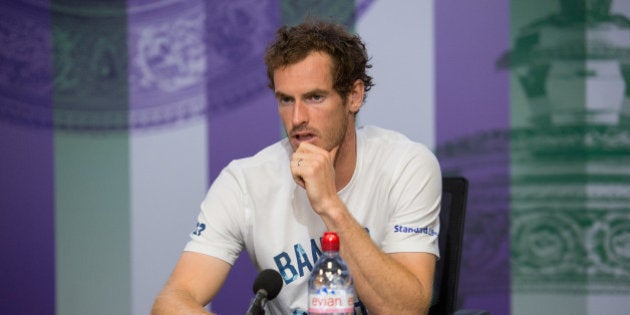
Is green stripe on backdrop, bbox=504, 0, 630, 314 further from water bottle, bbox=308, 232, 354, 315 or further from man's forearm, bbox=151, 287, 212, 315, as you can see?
man's forearm, bbox=151, 287, 212, 315

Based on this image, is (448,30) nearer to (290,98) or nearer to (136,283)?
(290,98)

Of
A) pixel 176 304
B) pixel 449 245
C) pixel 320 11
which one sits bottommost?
pixel 176 304

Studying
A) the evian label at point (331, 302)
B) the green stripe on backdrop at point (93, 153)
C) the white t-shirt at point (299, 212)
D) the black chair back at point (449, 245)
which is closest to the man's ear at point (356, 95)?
the white t-shirt at point (299, 212)

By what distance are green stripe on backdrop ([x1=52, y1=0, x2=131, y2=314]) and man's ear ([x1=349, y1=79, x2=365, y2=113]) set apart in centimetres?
120

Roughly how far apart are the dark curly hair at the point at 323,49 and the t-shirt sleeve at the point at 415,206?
0.26 m

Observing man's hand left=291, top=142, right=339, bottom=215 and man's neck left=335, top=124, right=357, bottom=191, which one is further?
man's neck left=335, top=124, right=357, bottom=191

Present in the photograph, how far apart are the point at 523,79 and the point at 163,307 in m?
1.64

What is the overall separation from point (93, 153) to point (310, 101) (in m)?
1.36

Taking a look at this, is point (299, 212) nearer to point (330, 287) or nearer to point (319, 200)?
point (319, 200)

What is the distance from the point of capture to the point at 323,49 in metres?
2.11

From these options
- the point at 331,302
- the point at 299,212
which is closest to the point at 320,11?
the point at 299,212

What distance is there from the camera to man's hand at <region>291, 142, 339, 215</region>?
6.35ft

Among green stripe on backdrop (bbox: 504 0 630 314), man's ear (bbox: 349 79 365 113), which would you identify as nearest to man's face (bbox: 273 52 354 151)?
man's ear (bbox: 349 79 365 113)

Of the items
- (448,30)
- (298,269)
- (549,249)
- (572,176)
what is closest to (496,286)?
(549,249)
